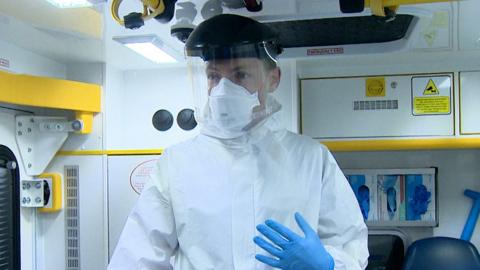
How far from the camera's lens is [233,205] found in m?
1.52

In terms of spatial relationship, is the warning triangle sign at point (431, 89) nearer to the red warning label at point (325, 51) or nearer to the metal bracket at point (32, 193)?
the red warning label at point (325, 51)

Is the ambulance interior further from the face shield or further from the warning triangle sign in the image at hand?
the face shield

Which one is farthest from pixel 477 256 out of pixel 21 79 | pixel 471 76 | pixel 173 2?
pixel 21 79

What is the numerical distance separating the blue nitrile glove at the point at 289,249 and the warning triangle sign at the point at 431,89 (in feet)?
5.38

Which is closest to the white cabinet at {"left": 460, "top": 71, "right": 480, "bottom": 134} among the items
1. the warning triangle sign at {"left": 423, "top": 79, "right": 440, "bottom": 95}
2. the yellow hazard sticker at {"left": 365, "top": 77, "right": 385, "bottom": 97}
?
the warning triangle sign at {"left": 423, "top": 79, "right": 440, "bottom": 95}

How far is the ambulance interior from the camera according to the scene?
2518 mm

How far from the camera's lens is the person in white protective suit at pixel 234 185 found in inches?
59.0

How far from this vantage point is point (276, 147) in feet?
5.38

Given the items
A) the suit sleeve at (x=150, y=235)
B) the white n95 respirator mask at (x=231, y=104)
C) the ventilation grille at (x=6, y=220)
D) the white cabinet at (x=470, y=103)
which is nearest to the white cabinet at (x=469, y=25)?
the white cabinet at (x=470, y=103)

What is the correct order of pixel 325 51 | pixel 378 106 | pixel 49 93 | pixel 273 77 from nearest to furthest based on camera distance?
1. pixel 273 77
2. pixel 325 51
3. pixel 49 93
4. pixel 378 106

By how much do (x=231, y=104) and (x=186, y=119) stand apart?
4.12 ft

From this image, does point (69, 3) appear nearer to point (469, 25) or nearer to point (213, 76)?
point (213, 76)

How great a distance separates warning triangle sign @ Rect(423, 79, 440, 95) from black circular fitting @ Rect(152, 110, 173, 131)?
1425 millimetres

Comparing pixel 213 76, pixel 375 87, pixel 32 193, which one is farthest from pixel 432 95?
pixel 32 193
